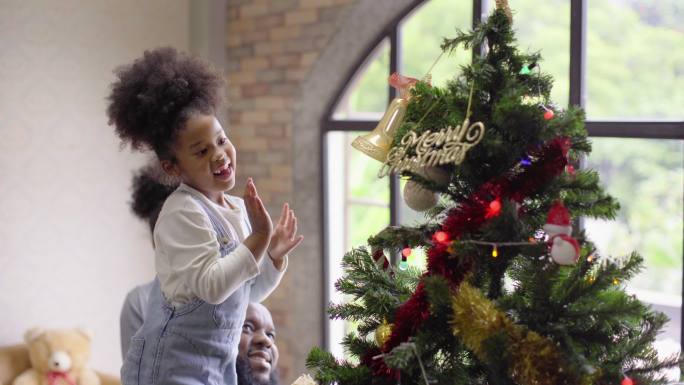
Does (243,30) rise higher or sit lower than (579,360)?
higher

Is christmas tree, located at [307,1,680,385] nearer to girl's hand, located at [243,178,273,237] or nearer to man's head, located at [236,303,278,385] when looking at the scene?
girl's hand, located at [243,178,273,237]

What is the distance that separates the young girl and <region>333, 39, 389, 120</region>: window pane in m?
1.88

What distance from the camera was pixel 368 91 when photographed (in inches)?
154

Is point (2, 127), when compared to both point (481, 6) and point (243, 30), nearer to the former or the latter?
point (243, 30)

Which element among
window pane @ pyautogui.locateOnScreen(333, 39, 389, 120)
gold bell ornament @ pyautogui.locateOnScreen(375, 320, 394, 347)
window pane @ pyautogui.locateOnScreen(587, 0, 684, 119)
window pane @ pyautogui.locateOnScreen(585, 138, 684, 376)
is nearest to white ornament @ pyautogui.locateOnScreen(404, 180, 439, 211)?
gold bell ornament @ pyautogui.locateOnScreen(375, 320, 394, 347)

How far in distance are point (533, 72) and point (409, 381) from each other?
0.59 meters

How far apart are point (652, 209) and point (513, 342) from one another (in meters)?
4.69

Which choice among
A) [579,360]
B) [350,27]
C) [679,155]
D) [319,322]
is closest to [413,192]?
[579,360]

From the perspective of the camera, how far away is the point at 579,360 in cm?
118

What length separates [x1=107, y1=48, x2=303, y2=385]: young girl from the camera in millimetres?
1623

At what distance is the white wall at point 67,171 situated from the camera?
321 centimetres

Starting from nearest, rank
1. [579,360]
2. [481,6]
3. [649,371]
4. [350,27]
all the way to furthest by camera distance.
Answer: [579,360] < [649,371] < [481,6] < [350,27]

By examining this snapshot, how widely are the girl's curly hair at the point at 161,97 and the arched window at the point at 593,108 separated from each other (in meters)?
1.18

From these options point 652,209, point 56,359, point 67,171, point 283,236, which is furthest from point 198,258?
point 652,209
